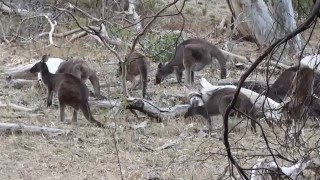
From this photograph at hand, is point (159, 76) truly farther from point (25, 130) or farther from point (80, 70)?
point (25, 130)

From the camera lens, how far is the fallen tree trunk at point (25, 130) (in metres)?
7.89

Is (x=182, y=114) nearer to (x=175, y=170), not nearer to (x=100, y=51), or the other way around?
(x=175, y=170)

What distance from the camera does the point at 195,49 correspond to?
445 inches

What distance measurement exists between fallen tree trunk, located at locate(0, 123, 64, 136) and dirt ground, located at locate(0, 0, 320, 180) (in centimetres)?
8

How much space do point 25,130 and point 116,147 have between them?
4.84ft

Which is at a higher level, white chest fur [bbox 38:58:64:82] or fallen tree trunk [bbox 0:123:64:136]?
white chest fur [bbox 38:58:64:82]

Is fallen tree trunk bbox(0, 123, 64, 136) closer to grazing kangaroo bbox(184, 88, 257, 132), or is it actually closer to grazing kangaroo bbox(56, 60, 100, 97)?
grazing kangaroo bbox(184, 88, 257, 132)

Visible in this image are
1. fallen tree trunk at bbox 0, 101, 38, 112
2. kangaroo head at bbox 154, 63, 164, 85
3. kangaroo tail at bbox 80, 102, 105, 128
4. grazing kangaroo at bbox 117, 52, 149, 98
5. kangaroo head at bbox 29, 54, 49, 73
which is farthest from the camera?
kangaroo head at bbox 154, 63, 164, 85

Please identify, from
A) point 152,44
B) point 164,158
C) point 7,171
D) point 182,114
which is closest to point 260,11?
point 152,44

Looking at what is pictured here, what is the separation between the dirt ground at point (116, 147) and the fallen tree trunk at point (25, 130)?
8cm

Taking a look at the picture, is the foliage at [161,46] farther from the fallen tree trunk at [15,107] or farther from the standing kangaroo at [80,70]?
the fallen tree trunk at [15,107]

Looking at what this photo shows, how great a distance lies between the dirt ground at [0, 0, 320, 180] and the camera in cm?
666

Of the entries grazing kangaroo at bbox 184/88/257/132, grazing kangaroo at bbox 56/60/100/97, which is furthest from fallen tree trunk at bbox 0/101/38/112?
grazing kangaroo at bbox 184/88/257/132

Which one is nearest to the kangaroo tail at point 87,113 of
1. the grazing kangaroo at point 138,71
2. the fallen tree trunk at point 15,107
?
the fallen tree trunk at point 15,107
